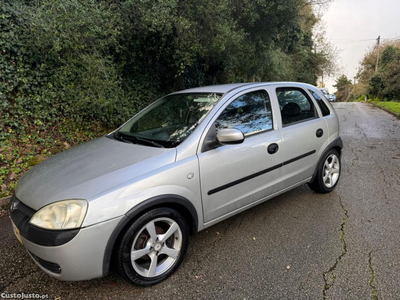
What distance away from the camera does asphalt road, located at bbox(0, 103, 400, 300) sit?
84.3 inches

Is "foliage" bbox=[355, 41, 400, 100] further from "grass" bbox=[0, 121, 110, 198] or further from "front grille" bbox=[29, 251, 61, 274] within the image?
"front grille" bbox=[29, 251, 61, 274]

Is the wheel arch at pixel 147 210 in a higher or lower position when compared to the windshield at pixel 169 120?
lower

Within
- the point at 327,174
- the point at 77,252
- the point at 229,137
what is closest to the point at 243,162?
the point at 229,137

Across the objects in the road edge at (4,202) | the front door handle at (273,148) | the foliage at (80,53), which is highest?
the foliage at (80,53)

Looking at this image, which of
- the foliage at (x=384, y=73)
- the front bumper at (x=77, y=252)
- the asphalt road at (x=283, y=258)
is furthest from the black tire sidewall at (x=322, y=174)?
the foliage at (x=384, y=73)

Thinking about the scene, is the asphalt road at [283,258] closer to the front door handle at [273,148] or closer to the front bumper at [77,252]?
the front bumper at [77,252]

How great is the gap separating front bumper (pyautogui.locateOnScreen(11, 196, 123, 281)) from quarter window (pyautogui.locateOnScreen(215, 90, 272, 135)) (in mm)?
1422

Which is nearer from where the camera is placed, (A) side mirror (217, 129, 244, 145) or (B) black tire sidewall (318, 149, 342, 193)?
(A) side mirror (217, 129, 244, 145)

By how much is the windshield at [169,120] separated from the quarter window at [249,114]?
188 mm

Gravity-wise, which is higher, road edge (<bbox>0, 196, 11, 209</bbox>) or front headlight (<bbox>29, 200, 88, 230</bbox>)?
front headlight (<bbox>29, 200, 88, 230</bbox>)

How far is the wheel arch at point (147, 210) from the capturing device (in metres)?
1.95

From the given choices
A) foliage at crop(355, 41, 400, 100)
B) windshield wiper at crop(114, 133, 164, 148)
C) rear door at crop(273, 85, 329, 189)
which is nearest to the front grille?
windshield wiper at crop(114, 133, 164, 148)

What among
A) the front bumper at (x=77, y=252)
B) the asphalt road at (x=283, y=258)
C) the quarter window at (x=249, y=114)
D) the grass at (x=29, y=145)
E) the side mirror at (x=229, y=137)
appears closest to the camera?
the front bumper at (x=77, y=252)

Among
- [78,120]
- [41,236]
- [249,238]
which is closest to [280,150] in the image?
[249,238]
